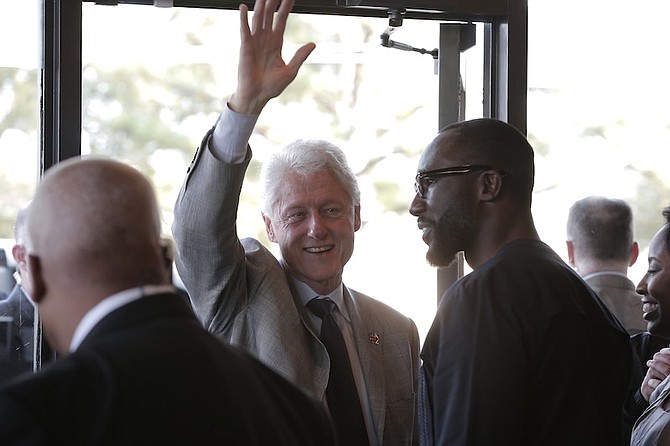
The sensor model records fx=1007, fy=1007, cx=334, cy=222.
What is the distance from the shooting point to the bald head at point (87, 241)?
1.44 m

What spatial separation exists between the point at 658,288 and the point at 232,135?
1506mm

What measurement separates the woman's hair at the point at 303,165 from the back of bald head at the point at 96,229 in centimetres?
120

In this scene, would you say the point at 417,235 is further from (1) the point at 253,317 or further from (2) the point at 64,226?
(2) the point at 64,226

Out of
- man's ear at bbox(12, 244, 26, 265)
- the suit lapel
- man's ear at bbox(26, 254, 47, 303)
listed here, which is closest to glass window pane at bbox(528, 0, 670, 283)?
the suit lapel

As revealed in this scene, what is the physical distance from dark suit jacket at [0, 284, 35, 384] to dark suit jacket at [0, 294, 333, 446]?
1465mm

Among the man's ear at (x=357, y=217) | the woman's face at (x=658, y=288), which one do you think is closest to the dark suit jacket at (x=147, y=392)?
the man's ear at (x=357, y=217)

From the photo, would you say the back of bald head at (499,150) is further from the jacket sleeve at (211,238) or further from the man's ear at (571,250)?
the man's ear at (571,250)

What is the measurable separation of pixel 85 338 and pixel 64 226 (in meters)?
0.16

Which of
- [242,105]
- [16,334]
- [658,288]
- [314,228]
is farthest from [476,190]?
[16,334]

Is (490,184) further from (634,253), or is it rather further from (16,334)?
(634,253)

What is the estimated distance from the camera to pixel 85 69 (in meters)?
2.81

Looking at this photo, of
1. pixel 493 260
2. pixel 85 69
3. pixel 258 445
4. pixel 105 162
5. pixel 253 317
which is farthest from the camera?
pixel 85 69

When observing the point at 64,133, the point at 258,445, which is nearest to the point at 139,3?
the point at 64,133

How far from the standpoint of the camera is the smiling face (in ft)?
8.80
